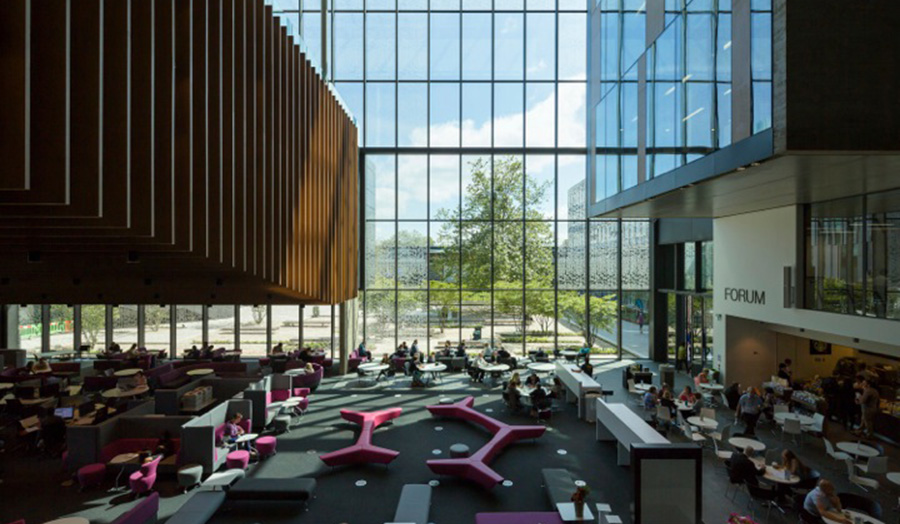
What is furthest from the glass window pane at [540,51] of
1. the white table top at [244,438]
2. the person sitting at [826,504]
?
the person sitting at [826,504]

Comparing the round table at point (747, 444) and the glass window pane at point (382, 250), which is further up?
the glass window pane at point (382, 250)

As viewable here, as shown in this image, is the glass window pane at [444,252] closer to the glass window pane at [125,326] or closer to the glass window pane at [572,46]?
the glass window pane at [572,46]

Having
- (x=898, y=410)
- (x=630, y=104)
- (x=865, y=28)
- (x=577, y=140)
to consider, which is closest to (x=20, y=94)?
(x=865, y=28)

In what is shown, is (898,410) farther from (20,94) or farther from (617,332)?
(20,94)

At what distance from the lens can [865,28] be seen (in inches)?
229

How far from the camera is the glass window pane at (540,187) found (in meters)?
19.3

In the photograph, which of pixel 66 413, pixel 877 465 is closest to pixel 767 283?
pixel 877 465

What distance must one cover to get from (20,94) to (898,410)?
1587 centimetres

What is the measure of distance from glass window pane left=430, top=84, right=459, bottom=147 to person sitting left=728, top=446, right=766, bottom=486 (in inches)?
586

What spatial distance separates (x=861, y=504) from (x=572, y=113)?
15.9 metres

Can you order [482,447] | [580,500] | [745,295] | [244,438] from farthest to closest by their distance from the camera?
[745,295]
[482,447]
[244,438]
[580,500]

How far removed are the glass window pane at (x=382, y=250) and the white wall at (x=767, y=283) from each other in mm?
11974

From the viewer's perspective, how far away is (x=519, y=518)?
6852mm

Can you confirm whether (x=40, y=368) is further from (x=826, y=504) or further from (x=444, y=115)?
(x=826, y=504)
